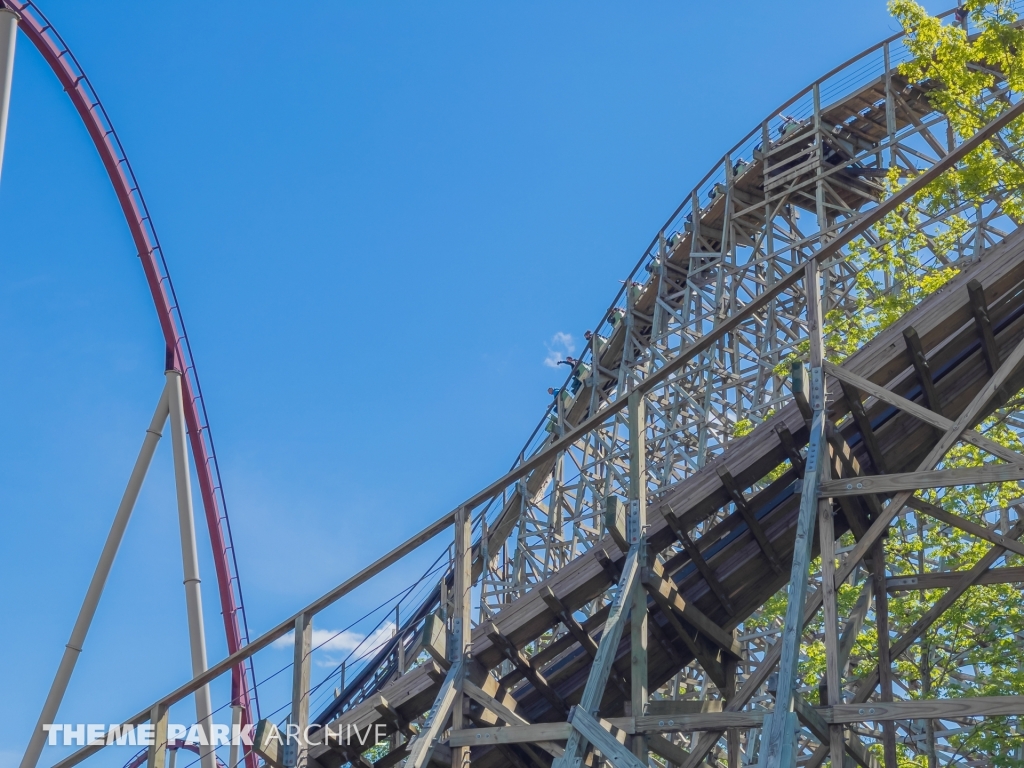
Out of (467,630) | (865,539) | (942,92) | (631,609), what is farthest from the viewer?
(942,92)

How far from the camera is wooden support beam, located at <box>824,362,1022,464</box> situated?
583 cm

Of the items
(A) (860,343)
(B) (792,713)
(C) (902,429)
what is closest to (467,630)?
(B) (792,713)

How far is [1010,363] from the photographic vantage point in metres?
6.03

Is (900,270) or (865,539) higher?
(900,270)

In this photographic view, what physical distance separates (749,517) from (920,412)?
1.20 meters

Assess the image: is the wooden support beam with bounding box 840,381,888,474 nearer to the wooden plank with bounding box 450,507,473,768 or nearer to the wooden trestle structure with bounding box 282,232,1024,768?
the wooden trestle structure with bounding box 282,232,1024,768

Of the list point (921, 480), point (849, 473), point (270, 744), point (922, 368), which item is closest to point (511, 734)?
point (270, 744)

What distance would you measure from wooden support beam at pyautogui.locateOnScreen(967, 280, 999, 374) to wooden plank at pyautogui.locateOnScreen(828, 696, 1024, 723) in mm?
2203

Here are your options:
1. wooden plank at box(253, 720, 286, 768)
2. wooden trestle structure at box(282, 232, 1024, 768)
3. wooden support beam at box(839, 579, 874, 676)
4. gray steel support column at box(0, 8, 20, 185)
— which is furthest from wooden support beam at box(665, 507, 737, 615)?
gray steel support column at box(0, 8, 20, 185)

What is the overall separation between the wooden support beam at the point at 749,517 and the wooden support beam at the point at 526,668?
1506mm

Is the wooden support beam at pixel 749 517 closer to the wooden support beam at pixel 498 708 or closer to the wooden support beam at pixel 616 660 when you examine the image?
the wooden support beam at pixel 616 660

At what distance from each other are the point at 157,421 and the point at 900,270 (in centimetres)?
781

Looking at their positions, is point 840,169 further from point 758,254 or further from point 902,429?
point 902,429

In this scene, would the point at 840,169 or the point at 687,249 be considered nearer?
the point at 840,169
